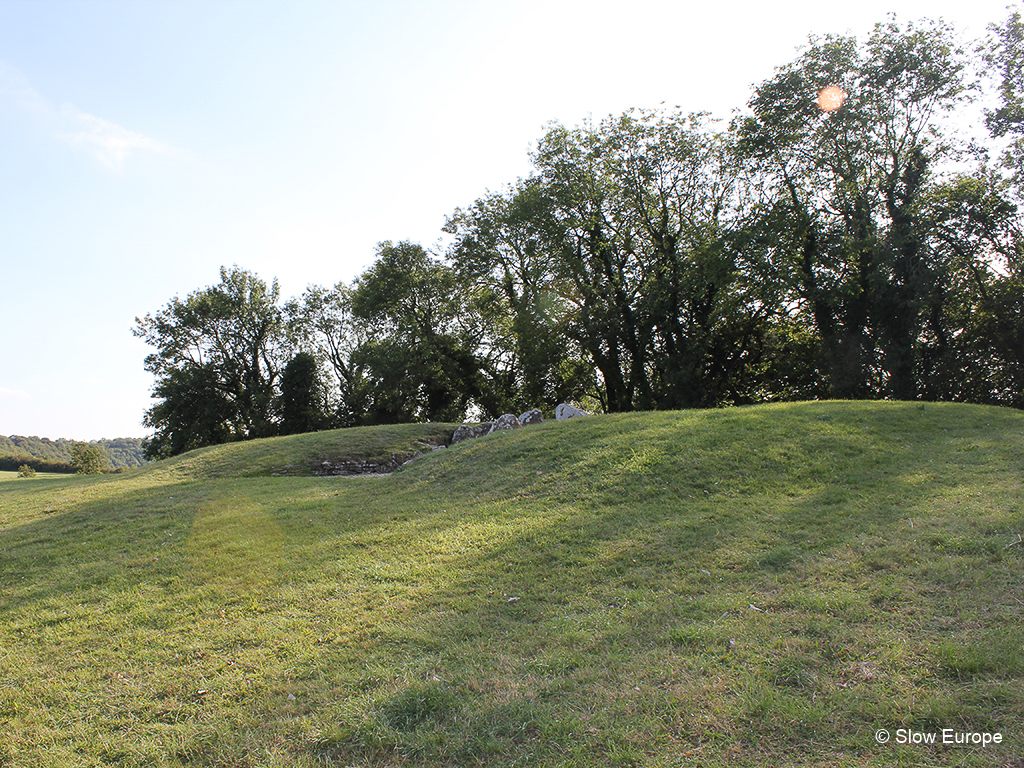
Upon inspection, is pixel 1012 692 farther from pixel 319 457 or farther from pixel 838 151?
pixel 838 151

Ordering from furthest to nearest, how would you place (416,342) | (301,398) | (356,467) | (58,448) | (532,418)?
(58,448)
(301,398)
(416,342)
(532,418)
(356,467)

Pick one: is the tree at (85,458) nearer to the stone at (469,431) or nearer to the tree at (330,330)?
the tree at (330,330)

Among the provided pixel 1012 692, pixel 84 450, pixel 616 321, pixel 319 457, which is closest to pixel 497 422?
pixel 319 457

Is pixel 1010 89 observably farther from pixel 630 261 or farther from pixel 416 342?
pixel 416 342

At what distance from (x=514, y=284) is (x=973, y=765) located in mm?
33817

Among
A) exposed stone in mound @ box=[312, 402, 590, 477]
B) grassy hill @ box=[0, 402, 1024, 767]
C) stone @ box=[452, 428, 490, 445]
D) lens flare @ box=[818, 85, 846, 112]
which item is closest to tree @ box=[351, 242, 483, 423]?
stone @ box=[452, 428, 490, 445]

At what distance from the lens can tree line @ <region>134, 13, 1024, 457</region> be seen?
2434 cm

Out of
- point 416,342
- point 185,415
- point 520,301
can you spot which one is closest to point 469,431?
point 520,301

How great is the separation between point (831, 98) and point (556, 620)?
30.3 meters

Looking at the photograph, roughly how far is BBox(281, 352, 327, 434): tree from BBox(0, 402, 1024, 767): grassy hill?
3121cm

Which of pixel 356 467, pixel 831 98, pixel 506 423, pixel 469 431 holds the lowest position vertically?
pixel 356 467

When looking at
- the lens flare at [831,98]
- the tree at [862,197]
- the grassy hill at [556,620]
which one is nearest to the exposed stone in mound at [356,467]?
the grassy hill at [556,620]

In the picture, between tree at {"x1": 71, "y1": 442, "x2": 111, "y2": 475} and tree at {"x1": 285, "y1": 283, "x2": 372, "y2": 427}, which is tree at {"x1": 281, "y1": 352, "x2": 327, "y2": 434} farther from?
tree at {"x1": 71, "y1": 442, "x2": 111, "y2": 475}

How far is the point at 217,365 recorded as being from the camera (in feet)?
144
